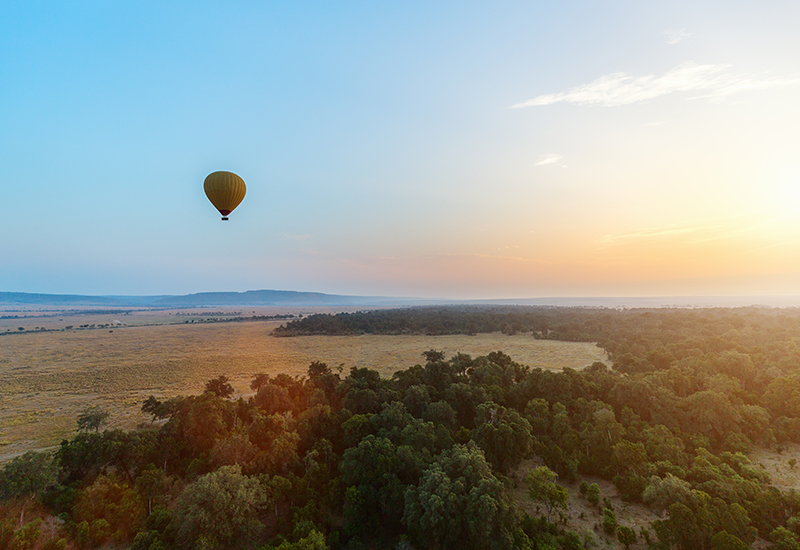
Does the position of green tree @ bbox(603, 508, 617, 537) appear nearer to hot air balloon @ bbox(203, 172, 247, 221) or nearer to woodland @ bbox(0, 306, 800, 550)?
woodland @ bbox(0, 306, 800, 550)

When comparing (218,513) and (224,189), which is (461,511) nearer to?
(218,513)

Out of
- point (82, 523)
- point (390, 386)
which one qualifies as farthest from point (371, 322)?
point (82, 523)

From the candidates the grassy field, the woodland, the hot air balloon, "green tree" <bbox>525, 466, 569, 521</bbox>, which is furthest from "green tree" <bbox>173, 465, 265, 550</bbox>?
the hot air balloon

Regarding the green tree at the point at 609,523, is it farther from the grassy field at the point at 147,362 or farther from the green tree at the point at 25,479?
the grassy field at the point at 147,362

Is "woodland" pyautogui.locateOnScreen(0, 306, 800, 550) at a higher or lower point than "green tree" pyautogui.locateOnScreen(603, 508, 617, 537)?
higher

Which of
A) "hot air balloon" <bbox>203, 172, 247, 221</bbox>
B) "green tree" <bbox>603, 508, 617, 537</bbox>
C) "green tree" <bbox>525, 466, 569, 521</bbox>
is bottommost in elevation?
"green tree" <bbox>603, 508, 617, 537</bbox>

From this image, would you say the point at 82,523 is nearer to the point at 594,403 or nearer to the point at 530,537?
the point at 530,537

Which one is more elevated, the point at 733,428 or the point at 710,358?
the point at 710,358

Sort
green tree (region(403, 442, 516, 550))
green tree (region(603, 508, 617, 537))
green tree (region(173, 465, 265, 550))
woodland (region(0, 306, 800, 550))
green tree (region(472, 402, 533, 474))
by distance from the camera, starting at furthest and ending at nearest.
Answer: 1. green tree (region(472, 402, 533, 474))
2. green tree (region(603, 508, 617, 537))
3. woodland (region(0, 306, 800, 550))
4. green tree (region(403, 442, 516, 550))
5. green tree (region(173, 465, 265, 550))
